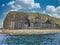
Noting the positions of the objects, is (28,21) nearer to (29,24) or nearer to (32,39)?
(29,24)

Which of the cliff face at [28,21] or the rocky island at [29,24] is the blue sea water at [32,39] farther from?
the cliff face at [28,21]

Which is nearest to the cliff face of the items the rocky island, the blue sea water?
the rocky island

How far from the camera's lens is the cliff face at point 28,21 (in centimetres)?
320

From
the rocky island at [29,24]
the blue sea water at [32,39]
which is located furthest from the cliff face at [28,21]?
the blue sea water at [32,39]

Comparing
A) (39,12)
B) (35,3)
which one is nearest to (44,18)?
(39,12)

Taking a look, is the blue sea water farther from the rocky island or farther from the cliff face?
the cliff face

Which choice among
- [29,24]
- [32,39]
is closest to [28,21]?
[29,24]

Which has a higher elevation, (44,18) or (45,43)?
(44,18)

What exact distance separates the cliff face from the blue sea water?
0.61ft

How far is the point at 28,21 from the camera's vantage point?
10.5 feet

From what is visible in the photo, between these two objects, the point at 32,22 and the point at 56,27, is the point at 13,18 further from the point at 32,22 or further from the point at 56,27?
the point at 56,27

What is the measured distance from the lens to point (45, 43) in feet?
10.3

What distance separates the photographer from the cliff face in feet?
10.5

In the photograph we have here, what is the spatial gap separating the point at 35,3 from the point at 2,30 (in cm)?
88
